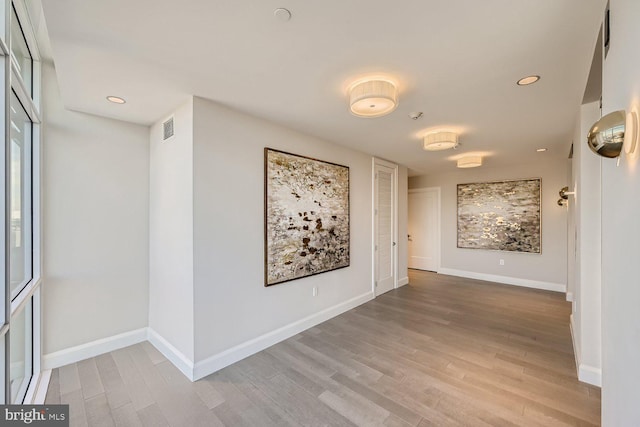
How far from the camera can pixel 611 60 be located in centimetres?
107

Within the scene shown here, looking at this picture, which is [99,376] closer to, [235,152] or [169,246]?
[169,246]

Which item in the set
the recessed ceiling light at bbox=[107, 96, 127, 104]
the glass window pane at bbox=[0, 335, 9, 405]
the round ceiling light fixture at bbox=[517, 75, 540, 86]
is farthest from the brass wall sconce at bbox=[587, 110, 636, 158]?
the recessed ceiling light at bbox=[107, 96, 127, 104]

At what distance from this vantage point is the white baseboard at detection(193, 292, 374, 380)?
2297 millimetres

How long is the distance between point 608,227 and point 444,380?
5.77ft

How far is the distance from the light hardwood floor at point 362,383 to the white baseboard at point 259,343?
8cm

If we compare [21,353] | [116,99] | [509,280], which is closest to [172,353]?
[21,353]

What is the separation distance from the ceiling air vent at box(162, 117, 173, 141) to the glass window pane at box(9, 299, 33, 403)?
175 cm

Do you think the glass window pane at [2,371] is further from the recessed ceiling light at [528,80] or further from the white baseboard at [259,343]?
→ the recessed ceiling light at [528,80]

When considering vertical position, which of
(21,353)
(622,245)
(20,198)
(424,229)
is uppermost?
(20,198)

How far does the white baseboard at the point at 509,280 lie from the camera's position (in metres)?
4.95

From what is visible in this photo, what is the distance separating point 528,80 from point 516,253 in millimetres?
4578

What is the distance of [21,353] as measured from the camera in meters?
2.01

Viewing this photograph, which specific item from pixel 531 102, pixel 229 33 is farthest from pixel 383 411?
pixel 531 102

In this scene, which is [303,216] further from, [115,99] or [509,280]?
[509,280]
